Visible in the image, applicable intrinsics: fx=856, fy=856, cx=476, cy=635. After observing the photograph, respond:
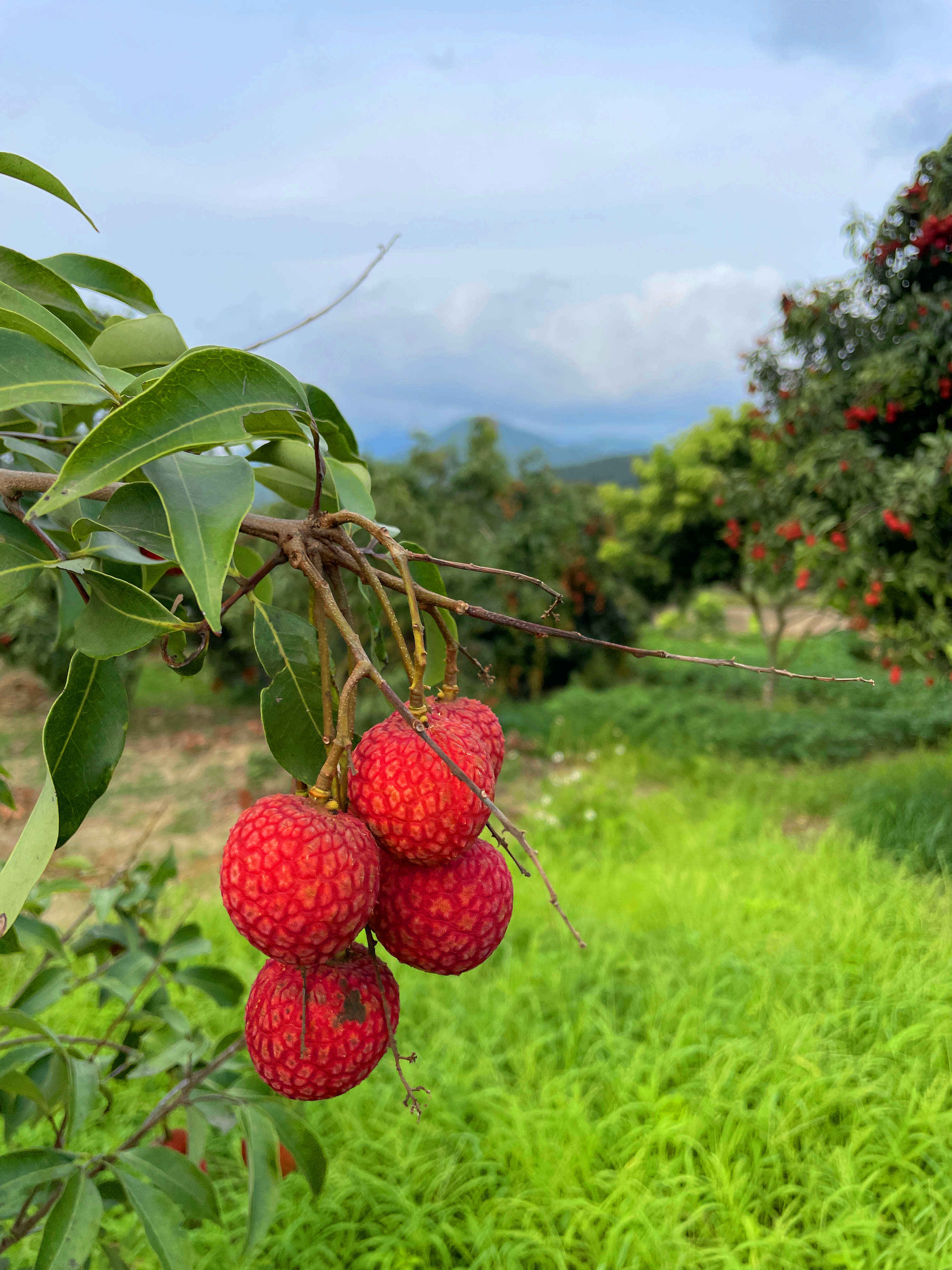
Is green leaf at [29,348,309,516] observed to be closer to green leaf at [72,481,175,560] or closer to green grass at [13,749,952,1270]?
green leaf at [72,481,175,560]

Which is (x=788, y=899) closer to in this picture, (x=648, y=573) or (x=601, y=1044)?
(x=601, y=1044)

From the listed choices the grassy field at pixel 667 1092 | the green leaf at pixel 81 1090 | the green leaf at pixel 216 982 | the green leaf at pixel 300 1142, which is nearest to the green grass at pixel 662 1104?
the grassy field at pixel 667 1092

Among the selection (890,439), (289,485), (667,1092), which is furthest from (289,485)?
(890,439)

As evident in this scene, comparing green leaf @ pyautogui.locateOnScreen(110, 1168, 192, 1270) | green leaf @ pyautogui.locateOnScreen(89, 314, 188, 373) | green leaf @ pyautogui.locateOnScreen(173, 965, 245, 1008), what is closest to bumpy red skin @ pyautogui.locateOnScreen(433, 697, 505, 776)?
green leaf @ pyautogui.locateOnScreen(89, 314, 188, 373)

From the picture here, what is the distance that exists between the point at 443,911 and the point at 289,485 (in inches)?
14.6

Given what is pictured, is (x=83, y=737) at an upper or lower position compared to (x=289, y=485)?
lower

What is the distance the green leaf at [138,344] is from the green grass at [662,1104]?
5.89 ft

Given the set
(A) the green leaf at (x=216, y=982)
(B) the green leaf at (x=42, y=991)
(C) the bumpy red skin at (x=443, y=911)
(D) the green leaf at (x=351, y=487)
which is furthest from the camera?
(A) the green leaf at (x=216, y=982)

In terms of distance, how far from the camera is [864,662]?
8.84m

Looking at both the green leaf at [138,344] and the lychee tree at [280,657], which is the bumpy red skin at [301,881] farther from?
the green leaf at [138,344]

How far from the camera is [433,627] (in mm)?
672

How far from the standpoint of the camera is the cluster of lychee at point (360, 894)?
1.54 feet

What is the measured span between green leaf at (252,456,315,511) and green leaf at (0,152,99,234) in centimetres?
23

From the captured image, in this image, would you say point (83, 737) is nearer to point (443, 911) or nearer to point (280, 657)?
point (280, 657)
